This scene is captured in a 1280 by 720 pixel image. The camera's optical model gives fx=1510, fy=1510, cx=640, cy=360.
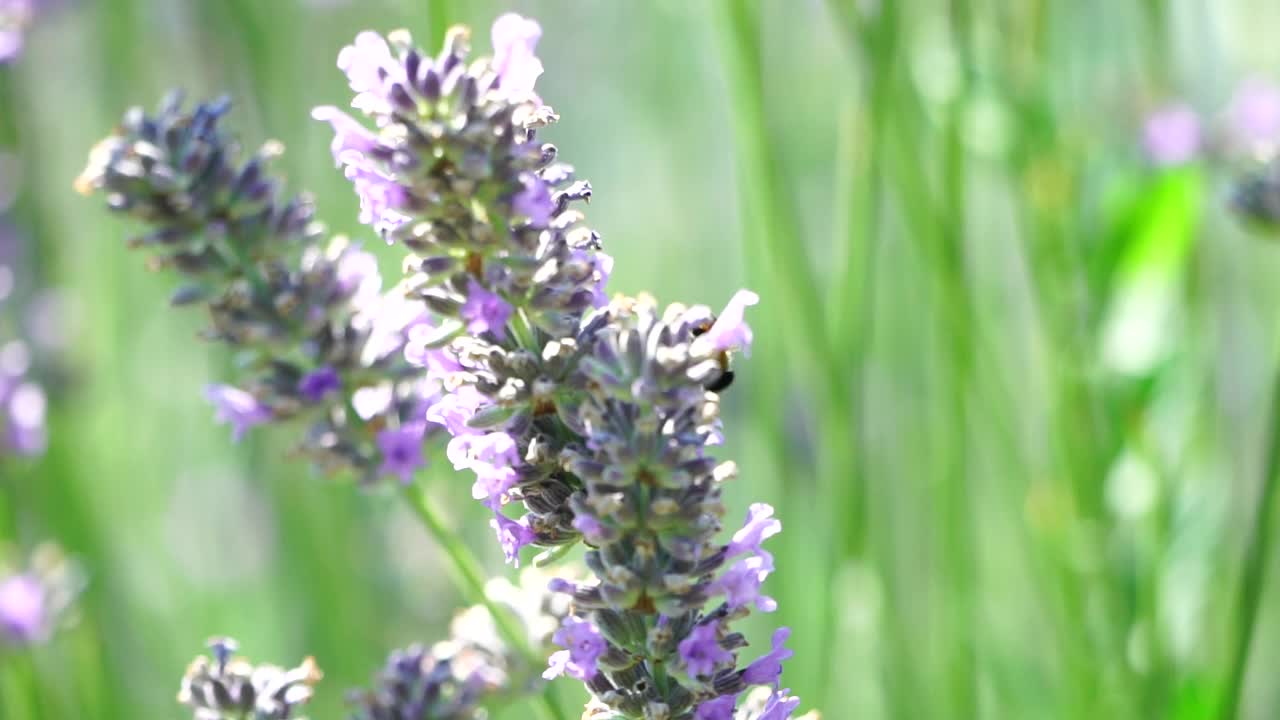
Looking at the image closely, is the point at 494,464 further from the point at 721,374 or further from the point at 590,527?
the point at 721,374

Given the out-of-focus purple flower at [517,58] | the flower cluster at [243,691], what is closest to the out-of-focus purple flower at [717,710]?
the flower cluster at [243,691]

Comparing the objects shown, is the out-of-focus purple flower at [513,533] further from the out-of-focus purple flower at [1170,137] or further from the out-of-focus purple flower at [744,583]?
the out-of-focus purple flower at [1170,137]

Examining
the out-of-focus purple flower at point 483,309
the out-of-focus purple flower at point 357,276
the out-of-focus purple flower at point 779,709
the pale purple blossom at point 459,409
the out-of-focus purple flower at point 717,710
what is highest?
the out-of-focus purple flower at point 357,276

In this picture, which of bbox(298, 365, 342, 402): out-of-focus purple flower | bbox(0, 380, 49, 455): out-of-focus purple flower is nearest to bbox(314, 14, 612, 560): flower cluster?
bbox(298, 365, 342, 402): out-of-focus purple flower

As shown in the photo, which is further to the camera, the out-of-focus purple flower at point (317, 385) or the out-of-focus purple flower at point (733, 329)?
the out-of-focus purple flower at point (317, 385)

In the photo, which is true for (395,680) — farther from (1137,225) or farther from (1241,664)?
(1137,225)
